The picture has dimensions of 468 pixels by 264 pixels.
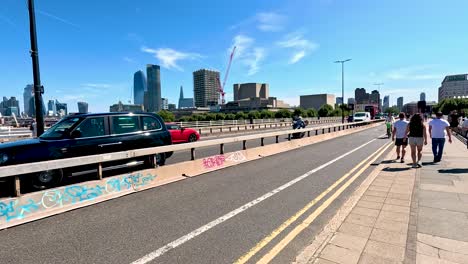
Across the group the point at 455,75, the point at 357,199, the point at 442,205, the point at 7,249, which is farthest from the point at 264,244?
the point at 455,75

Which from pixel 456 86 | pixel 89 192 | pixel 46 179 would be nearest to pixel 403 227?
pixel 89 192

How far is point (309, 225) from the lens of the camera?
4367mm

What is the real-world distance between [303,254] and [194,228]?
173cm

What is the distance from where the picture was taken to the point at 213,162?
8859 millimetres

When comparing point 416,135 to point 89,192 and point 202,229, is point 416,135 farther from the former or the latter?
point 89,192

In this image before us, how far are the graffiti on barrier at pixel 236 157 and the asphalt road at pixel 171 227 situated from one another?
2.67m

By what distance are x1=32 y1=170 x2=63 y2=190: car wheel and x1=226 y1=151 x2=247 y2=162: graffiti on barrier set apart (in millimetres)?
5171

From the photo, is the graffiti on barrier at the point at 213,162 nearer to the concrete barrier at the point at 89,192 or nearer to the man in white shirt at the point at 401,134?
the concrete barrier at the point at 89,192

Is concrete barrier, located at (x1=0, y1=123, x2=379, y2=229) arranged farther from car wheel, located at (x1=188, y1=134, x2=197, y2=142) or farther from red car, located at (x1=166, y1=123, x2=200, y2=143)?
car wheel, located at (x1=188, y1=134, x2=197, y2=142)

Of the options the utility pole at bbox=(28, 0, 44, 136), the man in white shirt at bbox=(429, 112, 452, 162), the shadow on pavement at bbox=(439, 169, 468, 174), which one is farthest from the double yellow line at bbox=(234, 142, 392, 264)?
the utility pole at bbox=(28, 0, 44, 136)

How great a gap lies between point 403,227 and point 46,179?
6.96 meters

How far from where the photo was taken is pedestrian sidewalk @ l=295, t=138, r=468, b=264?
132 inches

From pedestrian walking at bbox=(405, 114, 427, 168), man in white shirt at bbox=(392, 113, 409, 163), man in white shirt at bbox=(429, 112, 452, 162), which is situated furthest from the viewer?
man in white shirt at bbox=(392, 113, 409, 163)

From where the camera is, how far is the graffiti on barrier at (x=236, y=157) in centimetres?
972
